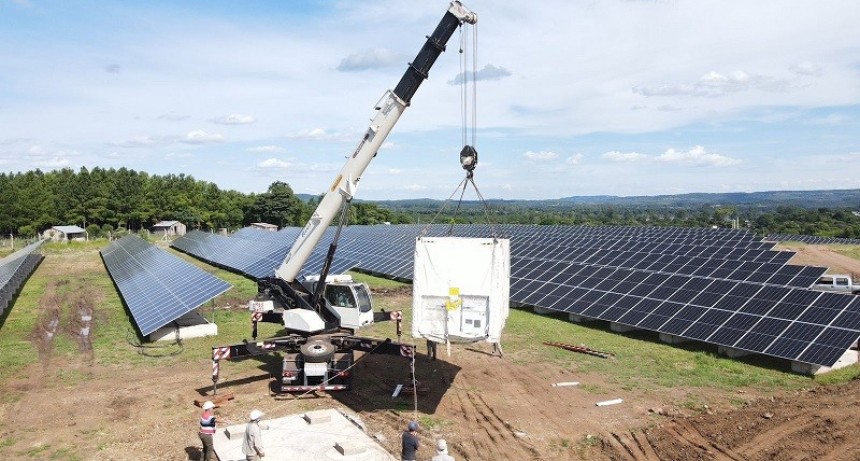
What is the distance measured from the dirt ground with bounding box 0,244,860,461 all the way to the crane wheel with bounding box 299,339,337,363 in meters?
1.01

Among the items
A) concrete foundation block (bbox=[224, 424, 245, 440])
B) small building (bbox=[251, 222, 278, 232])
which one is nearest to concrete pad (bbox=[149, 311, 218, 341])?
concrete foundation block (bbox=[224, 424, 245, 440])

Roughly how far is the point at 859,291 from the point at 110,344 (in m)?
38.0

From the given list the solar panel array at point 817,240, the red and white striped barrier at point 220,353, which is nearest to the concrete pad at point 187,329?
the red and white striped barrier at point 220,353

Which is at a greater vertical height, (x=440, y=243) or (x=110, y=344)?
(x=440, y=243)

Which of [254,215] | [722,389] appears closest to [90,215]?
[254,215]

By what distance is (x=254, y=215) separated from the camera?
90438mm

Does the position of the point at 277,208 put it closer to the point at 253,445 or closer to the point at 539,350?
the point at 539,350

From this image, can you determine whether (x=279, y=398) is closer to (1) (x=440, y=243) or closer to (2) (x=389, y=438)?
(2) (x=389, y=438)

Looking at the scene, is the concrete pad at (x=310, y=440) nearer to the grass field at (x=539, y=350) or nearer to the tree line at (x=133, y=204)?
the grass field at (x=539, y=350)

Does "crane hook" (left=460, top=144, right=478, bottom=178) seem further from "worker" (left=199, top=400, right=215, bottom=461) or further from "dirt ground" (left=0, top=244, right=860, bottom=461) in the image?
"worker" (left=199, top=400, right=215, bottom=461)

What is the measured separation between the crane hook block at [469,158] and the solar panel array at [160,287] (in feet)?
34.8

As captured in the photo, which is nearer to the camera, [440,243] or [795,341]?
[440,243]

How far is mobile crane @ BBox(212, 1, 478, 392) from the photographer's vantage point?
46.3ft

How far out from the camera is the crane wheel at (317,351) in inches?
554
